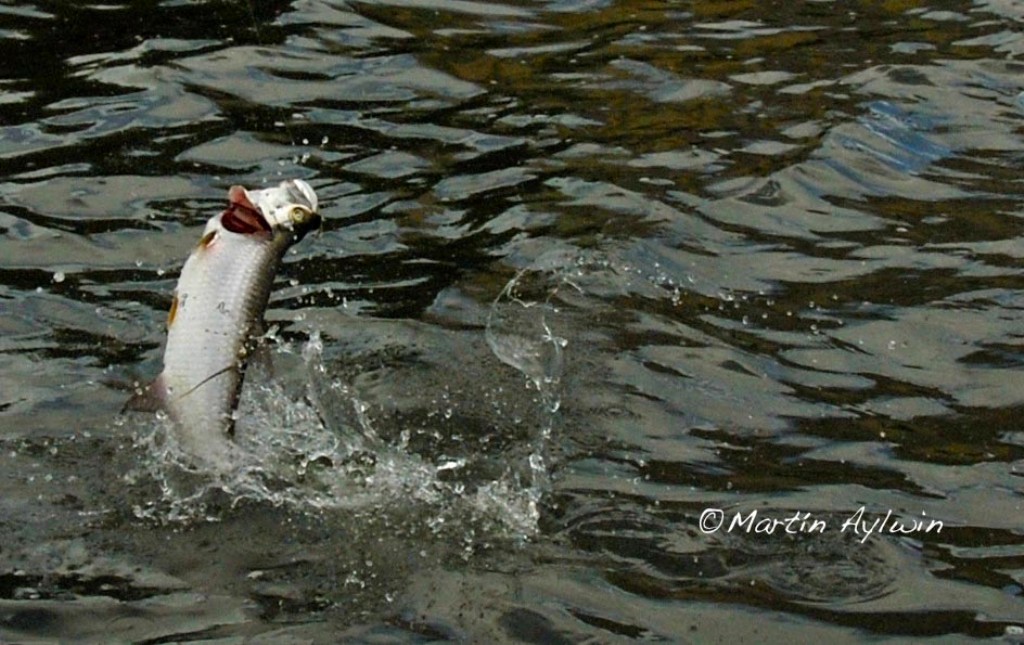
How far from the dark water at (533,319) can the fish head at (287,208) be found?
725mm

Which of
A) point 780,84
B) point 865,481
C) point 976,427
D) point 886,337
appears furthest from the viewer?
point 780,84

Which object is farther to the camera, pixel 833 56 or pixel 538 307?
pixel 833 56

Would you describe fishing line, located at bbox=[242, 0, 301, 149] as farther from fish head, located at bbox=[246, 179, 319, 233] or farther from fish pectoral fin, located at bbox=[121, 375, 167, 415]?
fish pectoral fin, located at bbox=[121, 375, 167, 415]

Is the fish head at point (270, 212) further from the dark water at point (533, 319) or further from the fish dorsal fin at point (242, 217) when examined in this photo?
the dark water at point (533, 319)

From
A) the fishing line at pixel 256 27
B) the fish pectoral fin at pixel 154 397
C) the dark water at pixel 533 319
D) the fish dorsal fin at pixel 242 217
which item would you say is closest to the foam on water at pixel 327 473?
the dark water at pixel 533 319

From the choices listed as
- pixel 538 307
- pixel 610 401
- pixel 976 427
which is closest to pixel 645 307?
pixel 538 307

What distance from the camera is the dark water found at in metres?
6.32

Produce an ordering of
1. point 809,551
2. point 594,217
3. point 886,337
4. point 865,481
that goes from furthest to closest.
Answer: point 594,217 < point 886,337 < point 865,481 < point 809,551

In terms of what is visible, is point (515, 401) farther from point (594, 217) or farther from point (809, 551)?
point (594, 217)

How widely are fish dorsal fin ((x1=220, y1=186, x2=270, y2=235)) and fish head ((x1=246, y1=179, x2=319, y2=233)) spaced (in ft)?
0.06

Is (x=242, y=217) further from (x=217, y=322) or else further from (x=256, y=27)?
(x=256, y=27)

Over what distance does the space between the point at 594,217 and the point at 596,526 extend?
3.30 meters

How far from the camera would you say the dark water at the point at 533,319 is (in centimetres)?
632

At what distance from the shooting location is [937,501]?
6895mm
